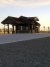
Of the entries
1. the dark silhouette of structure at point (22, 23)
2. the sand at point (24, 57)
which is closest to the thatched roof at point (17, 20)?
the dark silhouette of structure at point (22, 23)

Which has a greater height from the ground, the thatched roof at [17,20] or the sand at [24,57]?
the thatched roof at [17,20]

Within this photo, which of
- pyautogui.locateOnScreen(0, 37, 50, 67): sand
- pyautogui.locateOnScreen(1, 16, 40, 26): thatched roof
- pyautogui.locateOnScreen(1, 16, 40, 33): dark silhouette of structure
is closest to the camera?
pyautogui.locateOnScreen(0, 37, 50, 67): sand

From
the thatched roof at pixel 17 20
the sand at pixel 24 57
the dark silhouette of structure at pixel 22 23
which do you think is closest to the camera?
the sand at pixel 24 57

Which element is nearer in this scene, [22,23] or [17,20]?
[22,23]

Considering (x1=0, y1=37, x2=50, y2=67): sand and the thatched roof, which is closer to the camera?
(x1=0, y1=37, x2=50, y2=67): sand

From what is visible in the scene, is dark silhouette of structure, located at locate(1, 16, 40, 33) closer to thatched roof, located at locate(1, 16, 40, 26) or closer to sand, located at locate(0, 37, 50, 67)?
thatched roof, located at locate(1, 16, 40, 26)

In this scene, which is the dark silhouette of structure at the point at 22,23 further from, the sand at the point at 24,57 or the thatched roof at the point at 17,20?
the sand at the point at 24,57

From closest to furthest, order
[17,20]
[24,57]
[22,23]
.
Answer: [24,57]
[22,23]
[17,20]

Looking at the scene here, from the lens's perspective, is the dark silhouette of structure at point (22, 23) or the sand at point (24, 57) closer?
the sand at point (24, 57)

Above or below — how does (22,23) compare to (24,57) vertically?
above

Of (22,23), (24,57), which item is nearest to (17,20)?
(22,23)

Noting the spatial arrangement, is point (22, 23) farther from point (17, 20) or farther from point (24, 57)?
point (24, 57)

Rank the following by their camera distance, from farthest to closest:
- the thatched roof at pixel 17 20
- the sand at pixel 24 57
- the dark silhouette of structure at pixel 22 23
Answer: the dark silhouette of structure at pixel 22 23
the thatched roof at pixel 17 20
the sand at pixel 24 57

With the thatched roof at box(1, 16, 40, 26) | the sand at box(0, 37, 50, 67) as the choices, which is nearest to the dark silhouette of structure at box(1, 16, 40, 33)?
the thatched roof at box(1, 16, 40, 26)
